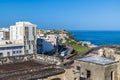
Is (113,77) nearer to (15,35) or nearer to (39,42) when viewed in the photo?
(15,35)

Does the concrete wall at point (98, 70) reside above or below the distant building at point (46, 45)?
above

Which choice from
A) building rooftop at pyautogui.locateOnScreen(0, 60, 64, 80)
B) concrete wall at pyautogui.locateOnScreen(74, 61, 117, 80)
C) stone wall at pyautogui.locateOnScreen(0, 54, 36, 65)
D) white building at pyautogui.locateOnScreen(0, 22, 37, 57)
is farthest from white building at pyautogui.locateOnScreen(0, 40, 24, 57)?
concrete wall at pyautogui.locateOnScreen(74, 61, 117, 80)

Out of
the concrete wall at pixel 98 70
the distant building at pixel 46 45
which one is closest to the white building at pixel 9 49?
the distant building at pixel 46 45

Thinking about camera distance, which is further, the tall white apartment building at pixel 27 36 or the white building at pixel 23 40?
the tall white apartment building at pixel 27 36

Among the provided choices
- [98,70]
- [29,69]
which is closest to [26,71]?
[29,69]

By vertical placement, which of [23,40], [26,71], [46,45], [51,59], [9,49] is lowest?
[46,45]

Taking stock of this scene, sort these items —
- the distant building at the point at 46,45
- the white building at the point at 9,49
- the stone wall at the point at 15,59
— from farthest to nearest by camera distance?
the distant building at the point at 46,45, the white building at the point at 9,49, the stone wall at the point at 15,59

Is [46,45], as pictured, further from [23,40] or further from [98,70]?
[98,70]

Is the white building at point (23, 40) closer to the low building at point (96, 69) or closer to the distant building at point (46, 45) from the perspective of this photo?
the distant building at point (46, 45)

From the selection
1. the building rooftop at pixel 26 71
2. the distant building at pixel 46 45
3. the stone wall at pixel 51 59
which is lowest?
the distant building at pixel 46 45
